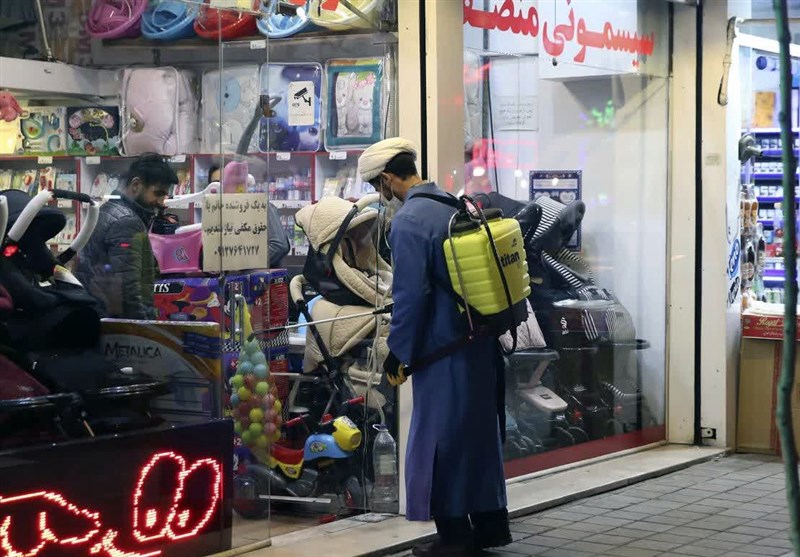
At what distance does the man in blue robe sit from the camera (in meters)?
5.50

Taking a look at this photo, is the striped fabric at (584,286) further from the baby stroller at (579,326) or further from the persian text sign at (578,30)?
the persian text sign at (578,30)

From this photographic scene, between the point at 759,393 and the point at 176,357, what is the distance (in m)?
4.64

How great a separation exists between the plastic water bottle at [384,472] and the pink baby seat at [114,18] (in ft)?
7.76

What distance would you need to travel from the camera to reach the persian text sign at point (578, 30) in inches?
291

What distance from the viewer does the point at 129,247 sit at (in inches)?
217

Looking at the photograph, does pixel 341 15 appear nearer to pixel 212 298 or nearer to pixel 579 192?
pixel 212 298

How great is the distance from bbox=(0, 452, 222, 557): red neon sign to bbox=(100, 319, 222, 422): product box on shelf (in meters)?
0.29

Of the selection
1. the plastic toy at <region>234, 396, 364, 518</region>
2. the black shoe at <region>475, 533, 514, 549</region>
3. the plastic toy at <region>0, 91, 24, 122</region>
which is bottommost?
the black shoe at <region>475, 533, 514, 549</region>

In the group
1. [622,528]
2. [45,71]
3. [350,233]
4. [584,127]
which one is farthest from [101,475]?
[584,127]

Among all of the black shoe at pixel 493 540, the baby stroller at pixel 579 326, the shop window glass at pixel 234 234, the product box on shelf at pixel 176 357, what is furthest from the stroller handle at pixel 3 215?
the baby stroller at pixel 579 326

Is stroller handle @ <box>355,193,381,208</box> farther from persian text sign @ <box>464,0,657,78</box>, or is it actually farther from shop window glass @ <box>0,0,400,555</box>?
persian text sign @ <box>464,0,657,78</box>

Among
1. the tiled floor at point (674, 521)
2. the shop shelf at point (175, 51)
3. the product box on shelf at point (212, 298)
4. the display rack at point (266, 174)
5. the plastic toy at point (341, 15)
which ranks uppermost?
the plastic toy at point (341, 15)

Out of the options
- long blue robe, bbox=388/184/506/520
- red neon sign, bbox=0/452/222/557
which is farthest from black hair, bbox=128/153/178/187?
red neon sign, bbox=0/452/222/557

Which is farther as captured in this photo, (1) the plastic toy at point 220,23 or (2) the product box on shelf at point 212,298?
(1) the plastic toy at point 220,23
